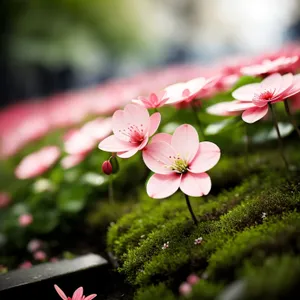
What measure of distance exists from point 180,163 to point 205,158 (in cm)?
5

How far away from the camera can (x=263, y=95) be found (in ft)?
2.60

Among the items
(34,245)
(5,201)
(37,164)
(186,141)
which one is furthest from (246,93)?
(5,201)

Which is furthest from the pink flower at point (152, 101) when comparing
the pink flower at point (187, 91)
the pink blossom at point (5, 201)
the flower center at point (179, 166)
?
the pink blossom at point (5, 201)

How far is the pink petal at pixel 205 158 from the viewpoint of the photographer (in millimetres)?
721

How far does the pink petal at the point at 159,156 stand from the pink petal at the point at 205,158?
47 mm

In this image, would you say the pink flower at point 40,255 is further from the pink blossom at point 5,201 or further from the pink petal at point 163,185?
the pink petal at point 163,185

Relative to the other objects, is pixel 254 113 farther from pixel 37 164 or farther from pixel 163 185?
pixel 37 164

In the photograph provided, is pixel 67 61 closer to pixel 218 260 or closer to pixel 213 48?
pixel 213 48

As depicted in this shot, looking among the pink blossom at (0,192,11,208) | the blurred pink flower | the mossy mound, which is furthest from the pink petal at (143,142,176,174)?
the pink blossom at (0,192,11,208)

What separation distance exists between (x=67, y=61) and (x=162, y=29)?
8.34ft

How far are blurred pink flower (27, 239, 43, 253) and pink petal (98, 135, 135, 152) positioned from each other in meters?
0.72

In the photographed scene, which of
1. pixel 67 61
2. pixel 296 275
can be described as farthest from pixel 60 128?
pixel 67 61

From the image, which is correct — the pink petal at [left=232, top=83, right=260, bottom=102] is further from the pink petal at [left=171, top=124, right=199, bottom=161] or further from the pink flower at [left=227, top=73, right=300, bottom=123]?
the pink petal at [left=171, top=124, right=199, bottom=161]

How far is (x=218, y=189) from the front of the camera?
3.70 feet
